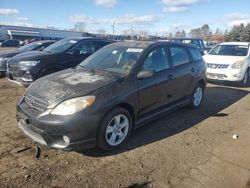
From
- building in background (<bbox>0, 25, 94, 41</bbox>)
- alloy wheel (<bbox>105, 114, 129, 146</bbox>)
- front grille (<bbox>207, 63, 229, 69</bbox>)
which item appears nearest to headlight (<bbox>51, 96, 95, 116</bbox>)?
alloy wheel (<bbox>105, 114, 129, 146</bbox>)

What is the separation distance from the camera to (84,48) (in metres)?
8.49

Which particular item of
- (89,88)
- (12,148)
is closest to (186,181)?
(89,88)

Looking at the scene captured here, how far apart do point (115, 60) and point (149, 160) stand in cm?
206

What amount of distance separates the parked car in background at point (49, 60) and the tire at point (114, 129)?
4.03 metres

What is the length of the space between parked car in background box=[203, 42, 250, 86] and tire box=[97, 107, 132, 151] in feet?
21.9

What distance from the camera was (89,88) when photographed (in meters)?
4.03

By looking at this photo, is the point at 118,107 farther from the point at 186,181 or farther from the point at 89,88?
the point at 186,181

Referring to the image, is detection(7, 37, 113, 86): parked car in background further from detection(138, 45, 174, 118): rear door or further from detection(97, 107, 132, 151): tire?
detection(97, 107, 132, 151): tire

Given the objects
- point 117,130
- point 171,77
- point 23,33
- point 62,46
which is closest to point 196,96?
point 171,77

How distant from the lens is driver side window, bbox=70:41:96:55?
27.1 feet

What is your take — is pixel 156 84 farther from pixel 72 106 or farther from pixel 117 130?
pixel 72 106

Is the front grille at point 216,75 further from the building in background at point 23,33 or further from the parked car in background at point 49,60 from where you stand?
the building in background at point 23,33

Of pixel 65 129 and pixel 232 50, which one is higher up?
pixel 232 50

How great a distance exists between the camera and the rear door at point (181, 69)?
223 inches
